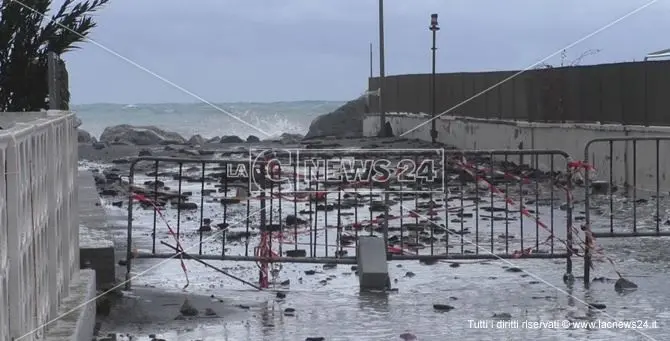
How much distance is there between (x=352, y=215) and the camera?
18.0 m

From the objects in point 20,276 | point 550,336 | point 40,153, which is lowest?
point 550,336

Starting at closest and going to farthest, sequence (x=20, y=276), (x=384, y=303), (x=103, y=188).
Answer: (x=20, y=276) < (x=384, y=303) < (x=103, y=188)

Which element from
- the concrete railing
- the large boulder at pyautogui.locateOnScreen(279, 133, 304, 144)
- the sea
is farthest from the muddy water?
the sea

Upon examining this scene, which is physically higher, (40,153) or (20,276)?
(40,153)

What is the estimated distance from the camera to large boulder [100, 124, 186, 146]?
180ft

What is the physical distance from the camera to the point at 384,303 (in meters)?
10.7

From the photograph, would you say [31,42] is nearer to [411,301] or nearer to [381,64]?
[411,301]

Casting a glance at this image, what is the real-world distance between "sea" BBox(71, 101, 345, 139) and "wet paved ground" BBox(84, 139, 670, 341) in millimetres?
71173

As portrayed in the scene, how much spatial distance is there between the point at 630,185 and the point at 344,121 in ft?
130

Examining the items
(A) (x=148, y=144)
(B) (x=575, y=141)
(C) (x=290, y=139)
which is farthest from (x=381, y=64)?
(B) (x=575, y=141)

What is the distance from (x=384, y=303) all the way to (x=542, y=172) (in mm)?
17054

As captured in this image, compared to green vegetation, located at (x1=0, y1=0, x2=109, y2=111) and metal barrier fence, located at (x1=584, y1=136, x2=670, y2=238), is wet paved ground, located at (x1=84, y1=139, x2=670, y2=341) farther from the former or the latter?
metal barrier fence, located at (x1=584, y1=136, x2=670, y2=238)

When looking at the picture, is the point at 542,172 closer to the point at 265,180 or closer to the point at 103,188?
the point at 103,188

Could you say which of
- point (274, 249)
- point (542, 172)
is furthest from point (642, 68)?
point (274, 249)
